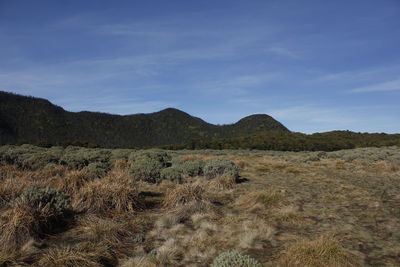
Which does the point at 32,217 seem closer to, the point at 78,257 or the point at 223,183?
the point at 78,257

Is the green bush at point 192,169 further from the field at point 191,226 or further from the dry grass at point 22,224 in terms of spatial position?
the dry grass at point 22,224

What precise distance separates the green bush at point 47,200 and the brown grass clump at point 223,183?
5.37 meters

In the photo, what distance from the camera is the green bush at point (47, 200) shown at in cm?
636

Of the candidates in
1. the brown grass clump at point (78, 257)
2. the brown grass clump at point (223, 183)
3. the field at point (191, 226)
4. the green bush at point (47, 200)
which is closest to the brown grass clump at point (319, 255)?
the field at point (191, 226)

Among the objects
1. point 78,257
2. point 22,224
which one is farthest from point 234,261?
point 22,224

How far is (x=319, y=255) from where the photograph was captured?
454cm

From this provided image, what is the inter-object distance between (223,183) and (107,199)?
4823 mm

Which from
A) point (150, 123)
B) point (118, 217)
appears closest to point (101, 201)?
point (118, 217)

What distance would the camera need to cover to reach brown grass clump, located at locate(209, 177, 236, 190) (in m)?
10.8

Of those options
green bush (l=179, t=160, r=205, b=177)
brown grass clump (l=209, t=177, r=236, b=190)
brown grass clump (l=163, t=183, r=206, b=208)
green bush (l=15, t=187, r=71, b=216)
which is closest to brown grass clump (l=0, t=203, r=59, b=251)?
green bush (l=15, t=187, r=71, b=216)

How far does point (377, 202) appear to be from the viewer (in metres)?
8.25

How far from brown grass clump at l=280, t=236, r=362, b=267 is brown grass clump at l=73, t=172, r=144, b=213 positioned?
14.2ft

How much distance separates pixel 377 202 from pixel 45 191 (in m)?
8.91

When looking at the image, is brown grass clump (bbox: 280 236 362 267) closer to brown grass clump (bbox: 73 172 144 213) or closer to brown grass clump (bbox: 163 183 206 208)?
brown grass clump (bbox: 163 183 206 208)
